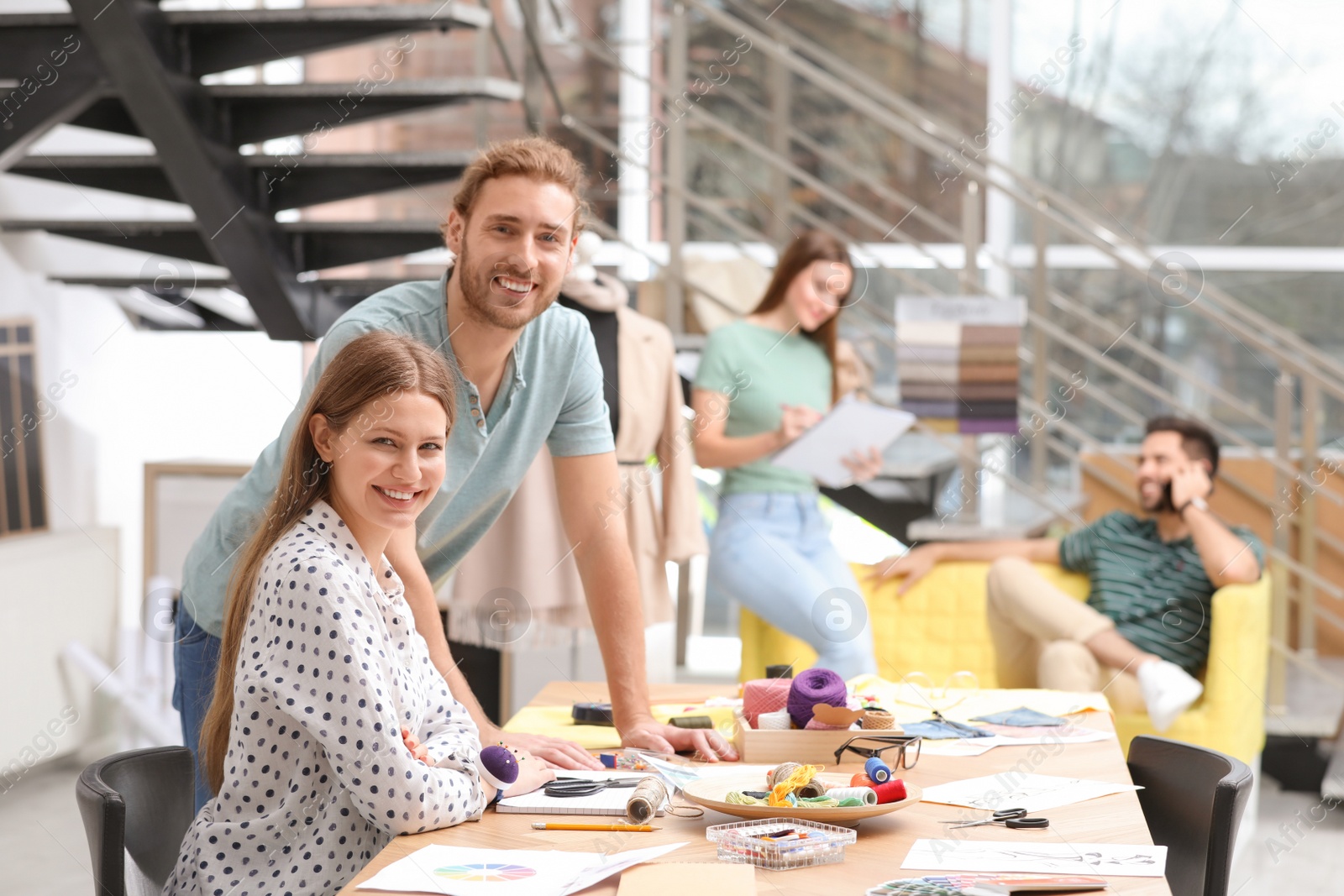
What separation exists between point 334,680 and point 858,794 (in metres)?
0.51

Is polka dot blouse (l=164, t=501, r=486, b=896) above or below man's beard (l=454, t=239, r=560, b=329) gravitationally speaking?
below

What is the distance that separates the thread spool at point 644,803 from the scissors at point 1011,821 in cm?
29

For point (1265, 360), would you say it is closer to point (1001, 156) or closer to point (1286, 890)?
point (1001, 156)

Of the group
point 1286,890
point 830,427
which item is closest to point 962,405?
point 830,427

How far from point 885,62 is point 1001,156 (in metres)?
0.57

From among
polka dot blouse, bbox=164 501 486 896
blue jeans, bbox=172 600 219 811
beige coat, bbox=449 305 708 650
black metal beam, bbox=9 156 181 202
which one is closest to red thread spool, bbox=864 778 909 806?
polka dot blouse, bbox=164 501 486 896

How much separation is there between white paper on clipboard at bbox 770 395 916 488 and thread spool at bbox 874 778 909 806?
1.54m

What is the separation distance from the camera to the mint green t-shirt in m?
3.00

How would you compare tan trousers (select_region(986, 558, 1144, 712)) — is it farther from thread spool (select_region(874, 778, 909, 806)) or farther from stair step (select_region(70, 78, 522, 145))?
thread spool (select_region(874, 778, 909, 806))

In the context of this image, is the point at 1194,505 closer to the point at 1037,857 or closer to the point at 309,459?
the point at 1037,857

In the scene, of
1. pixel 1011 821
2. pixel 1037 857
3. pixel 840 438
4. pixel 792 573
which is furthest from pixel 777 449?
pixel 1037 857

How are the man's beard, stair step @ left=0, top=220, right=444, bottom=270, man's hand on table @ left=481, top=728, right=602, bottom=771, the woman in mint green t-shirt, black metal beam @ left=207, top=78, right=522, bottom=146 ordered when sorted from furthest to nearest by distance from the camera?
stair step @ left=0, top=220, right=444, bottom=270 < the woman in mint green t-shirt < black metal beam @ left=207, top=78, right=522, bottom=146 < the man's beard < man's hand on table @ left=481, top=728, right=602, bottom=771

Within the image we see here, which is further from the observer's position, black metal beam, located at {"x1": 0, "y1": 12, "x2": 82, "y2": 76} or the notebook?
black metal beam, located at {"x1": 0, "y1": 12, "x2": 82, "y2": 76}

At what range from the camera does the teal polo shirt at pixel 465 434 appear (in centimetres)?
163
